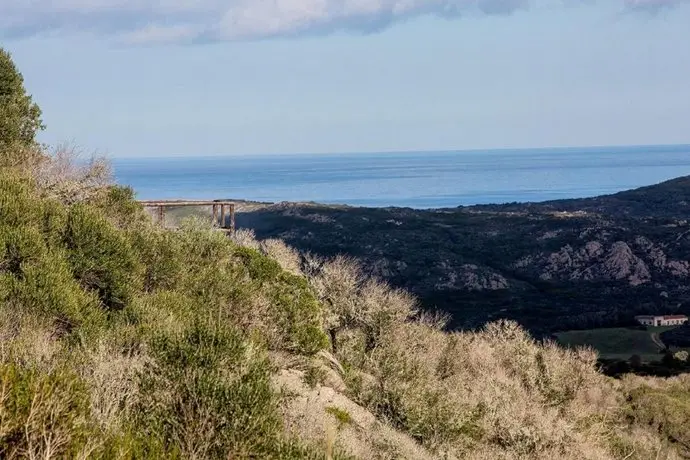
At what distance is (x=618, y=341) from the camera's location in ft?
241

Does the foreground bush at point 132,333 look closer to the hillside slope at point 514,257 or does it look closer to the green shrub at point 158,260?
the green shrub at point 158,260

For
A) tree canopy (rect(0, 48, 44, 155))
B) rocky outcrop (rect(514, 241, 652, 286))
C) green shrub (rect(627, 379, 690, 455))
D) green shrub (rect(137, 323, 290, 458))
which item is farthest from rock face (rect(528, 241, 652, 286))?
green shrub (rect(137, 323, 290, 458))

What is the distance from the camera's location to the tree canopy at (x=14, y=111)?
3181 cm

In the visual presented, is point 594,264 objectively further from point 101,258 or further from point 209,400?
point 209,400

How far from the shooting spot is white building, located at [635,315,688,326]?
7862cm

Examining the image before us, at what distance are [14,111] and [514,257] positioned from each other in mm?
86964

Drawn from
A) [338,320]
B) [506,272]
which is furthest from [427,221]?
[338,320]

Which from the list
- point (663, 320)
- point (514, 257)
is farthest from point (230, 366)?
point (514, 257)

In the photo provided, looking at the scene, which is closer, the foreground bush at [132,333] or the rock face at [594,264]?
the foreground bush at [132,333]

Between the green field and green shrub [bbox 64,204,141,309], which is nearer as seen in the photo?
green shrub [bbox 64,204,141,309]

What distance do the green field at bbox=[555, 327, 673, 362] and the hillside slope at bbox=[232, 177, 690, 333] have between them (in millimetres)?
3243

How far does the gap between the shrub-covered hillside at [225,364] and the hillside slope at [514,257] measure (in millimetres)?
40224

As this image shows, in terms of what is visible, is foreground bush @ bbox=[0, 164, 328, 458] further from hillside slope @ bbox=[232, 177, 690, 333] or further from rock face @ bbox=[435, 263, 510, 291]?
rock face @ bbox=[435, 263, 510, 291]

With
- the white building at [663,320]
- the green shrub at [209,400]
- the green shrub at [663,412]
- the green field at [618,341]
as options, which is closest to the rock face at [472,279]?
the green field at [618,341]
